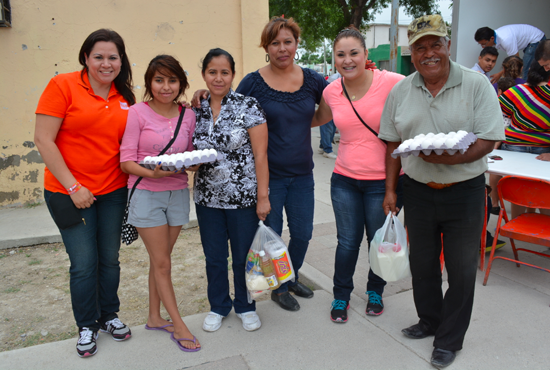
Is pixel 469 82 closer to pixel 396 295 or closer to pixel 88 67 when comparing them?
pixel 396 295

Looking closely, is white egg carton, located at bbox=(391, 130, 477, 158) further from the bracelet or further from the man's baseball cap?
the bracelet

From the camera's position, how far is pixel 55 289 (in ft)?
12.8

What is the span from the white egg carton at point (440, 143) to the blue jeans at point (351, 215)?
0.70 meters

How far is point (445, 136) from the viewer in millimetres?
2191

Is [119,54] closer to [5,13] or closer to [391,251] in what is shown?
[391,251]

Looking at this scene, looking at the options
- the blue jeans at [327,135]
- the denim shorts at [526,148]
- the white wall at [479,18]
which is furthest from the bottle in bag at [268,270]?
the blue jeans at [327,135]

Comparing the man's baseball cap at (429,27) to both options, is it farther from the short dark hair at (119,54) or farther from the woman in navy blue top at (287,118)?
the short dark hair at (119,54)

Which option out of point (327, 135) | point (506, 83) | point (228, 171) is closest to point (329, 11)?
point (327, 135)

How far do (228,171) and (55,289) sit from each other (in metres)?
2.31

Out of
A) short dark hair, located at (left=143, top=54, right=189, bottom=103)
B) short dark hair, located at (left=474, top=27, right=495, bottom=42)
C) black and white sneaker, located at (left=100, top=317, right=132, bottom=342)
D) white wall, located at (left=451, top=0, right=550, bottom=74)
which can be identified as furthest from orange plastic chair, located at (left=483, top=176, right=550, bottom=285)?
white wall, located at (left=451, top=0, right=550, bottom=74)

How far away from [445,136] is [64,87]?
2.15m

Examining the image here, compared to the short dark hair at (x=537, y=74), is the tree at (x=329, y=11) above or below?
above

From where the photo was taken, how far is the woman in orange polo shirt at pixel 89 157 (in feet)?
8.11

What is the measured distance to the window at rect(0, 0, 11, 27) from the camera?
5.31m
